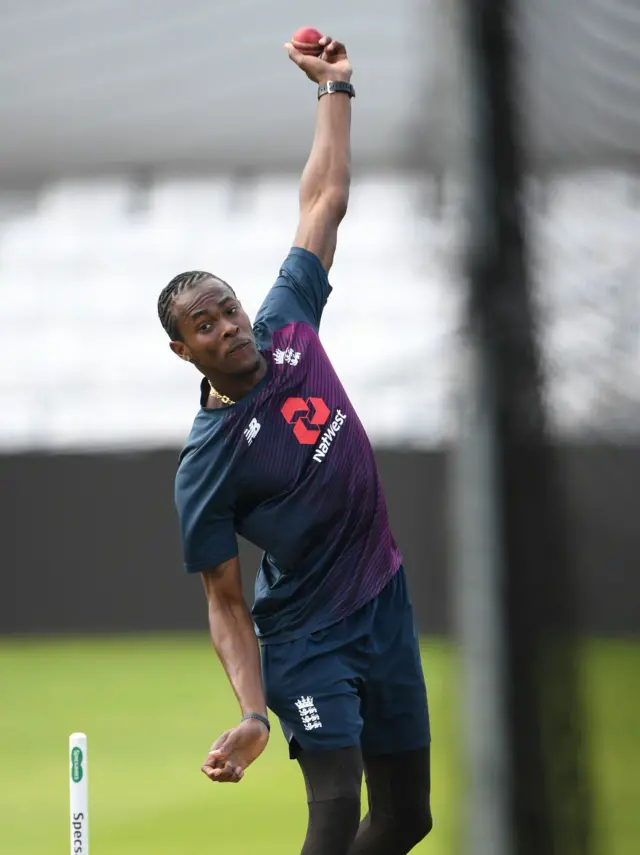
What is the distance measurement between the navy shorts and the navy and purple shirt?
→ 43 millimetres

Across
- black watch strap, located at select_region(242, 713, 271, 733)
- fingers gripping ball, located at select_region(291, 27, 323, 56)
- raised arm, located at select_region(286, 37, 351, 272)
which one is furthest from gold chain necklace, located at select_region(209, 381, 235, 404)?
fingers gripping ball, located at select_region(291, 27, 323, 56)

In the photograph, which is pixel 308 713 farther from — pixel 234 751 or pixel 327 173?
pixel 327 173

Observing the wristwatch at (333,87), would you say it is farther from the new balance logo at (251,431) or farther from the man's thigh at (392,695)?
the man's thigh at (392,695)

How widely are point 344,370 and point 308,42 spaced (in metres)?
7.40

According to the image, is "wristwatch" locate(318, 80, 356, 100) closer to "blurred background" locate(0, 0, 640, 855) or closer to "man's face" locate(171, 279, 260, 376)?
"blurred background" locate(0, 0, 640, 855)

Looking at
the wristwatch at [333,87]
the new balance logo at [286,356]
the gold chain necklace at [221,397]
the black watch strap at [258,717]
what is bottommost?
the black watch strap at [258,717]

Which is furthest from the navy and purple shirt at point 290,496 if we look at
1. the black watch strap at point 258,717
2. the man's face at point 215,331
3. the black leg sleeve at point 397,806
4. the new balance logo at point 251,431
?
the black leg sleeve at point 397,806

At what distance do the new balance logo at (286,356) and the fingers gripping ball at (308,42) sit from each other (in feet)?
2.78

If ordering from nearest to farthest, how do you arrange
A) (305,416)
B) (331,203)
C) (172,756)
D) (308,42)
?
(305,416)
(331,203)
(308,42)
(172,756)

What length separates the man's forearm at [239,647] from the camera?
2.83 m

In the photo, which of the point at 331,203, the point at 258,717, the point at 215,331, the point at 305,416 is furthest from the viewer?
the point at 331,203

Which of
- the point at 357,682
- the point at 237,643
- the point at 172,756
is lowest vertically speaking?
the point at 172,756

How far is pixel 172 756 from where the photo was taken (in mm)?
5988

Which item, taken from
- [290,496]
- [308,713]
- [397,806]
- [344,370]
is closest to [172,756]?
[397,806]
